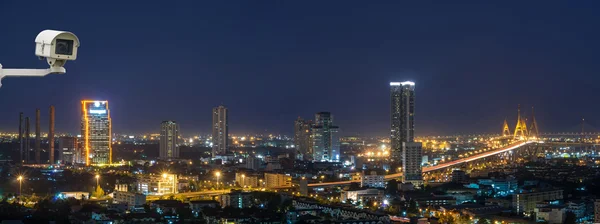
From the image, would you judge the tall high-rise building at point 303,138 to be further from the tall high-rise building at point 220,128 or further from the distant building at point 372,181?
the distant building at point 372,181

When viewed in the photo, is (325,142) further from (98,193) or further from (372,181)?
(98,193)

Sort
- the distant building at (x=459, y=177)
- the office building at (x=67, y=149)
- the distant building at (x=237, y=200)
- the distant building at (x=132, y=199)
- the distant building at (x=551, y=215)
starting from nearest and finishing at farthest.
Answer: the distant building at (x=551, y=215), the distant building at (x=132, y=199), the distant building at (x=237, y=200), the distant building at (x=459, y=177), the office building at (x=67, y=149)

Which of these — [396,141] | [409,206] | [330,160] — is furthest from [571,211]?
[330,160]

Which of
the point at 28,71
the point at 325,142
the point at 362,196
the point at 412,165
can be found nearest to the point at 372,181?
the point at 412,165

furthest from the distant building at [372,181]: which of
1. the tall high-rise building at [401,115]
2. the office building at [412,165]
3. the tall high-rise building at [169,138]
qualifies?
the tall high-rise building at [169,138]

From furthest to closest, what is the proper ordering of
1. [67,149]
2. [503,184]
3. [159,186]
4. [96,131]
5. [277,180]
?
[67,149] → [96,131] → [277,180] → [503,184] → [159,186]

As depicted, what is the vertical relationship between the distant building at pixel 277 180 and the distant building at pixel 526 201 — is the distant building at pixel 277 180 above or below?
above
